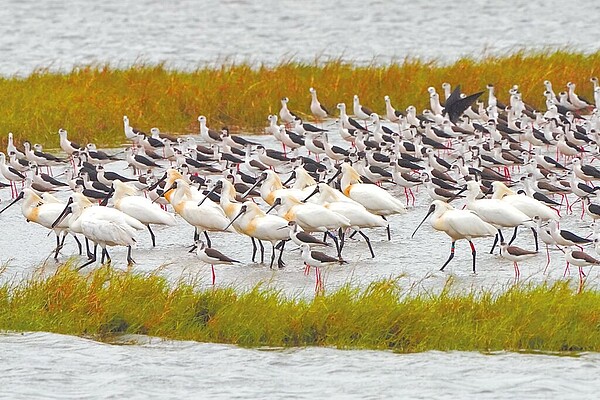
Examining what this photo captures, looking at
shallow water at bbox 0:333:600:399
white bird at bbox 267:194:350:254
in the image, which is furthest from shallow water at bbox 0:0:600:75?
shallow water at bbox 0:333:600:399

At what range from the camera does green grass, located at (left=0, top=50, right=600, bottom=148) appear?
2073 cm

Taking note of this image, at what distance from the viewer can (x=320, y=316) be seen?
1140cm

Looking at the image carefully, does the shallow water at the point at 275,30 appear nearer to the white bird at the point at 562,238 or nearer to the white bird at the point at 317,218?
the white bird at the point at 317,218

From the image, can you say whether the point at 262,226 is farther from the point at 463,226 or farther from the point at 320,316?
the point at 320,316

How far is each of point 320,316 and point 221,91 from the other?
11452 mm

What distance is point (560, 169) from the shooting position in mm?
17094

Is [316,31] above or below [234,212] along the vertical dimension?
below

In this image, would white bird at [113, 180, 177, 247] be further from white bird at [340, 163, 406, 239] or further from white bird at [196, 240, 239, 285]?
white bird at [340, 163, 406, 239]

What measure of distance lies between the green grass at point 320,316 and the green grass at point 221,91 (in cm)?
838

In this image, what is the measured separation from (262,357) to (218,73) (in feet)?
44.1

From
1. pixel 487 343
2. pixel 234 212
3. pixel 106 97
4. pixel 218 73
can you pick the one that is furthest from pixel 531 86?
pixel 487 343


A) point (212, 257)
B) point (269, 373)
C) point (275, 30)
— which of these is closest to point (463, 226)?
point (212, 257)

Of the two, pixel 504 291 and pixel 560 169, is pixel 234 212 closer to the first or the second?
pixel 504 291

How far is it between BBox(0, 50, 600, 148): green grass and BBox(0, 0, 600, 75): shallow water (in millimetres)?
4007
